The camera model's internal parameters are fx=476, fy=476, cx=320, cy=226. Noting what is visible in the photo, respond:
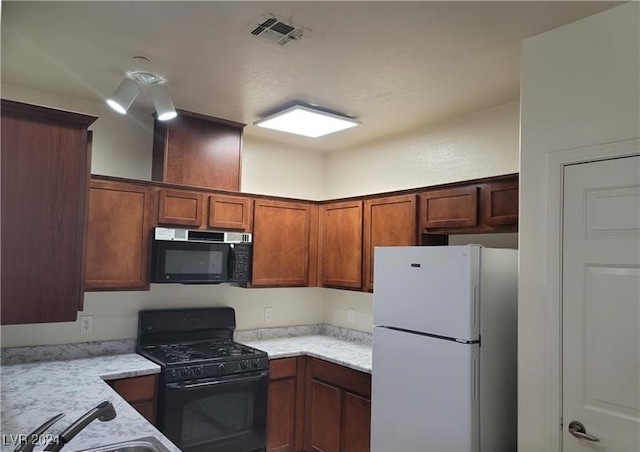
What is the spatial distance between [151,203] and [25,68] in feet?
3.54

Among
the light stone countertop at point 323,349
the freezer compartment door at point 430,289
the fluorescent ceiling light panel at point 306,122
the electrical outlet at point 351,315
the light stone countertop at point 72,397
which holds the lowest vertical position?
the light stone countertop at point 323,349

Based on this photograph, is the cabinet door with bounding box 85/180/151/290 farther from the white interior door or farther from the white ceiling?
the white interior door

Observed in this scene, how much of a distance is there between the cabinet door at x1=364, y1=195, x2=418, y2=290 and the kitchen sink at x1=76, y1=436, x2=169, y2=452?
210cm

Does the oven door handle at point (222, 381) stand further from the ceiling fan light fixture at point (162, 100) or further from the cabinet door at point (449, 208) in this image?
the ceiling fan light fixture at point (162, 100)

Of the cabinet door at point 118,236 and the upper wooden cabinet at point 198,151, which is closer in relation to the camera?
the cabinet door at point 118,236

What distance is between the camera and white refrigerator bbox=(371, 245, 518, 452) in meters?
2.40

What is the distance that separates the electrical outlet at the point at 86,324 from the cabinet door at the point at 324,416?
5.41 ft

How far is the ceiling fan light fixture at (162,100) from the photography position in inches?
112

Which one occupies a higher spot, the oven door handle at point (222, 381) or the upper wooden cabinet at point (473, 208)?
the upper wooden cabinet at point (473, 208)

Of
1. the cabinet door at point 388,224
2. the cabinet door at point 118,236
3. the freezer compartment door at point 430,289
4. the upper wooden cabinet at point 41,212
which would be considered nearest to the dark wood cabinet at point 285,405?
the cabinet door at point 388,224

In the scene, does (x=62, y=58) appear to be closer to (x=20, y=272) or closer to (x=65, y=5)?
(x=65, y=5)

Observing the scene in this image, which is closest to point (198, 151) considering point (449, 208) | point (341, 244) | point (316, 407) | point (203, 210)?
point (203, 210)

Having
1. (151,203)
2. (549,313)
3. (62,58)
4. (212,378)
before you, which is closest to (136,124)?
(151,203)

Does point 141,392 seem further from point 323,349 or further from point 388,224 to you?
point 388,224
